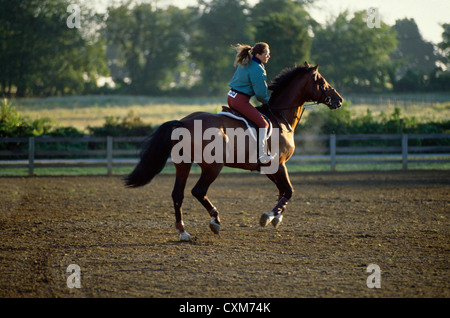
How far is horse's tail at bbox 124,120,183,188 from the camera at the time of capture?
7.07 metres

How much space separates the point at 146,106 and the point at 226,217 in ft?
124

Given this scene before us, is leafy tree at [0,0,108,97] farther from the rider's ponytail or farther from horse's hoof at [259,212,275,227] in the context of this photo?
horse's hoof at [259,212,275,227]

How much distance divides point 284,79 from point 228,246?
10.5 ft

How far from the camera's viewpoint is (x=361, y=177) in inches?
682

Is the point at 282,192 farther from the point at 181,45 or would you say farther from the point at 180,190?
the point at 181,45

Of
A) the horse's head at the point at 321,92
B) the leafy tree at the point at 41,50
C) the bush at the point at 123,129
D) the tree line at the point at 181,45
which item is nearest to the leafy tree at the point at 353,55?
the tree line at the point at 181,45

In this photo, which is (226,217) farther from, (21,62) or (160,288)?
(21,62)

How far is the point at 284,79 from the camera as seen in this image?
835 centimetres

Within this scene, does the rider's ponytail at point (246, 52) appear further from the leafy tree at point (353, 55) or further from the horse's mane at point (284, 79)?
the leafy tree at point (353, 55)

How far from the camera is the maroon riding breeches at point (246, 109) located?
7.37 m

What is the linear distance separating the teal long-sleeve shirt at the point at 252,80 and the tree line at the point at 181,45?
35128 millimetres

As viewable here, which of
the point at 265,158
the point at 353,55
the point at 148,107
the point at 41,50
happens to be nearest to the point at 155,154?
the point at 265,158

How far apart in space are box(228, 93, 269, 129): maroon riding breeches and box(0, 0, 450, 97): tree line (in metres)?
35.3
